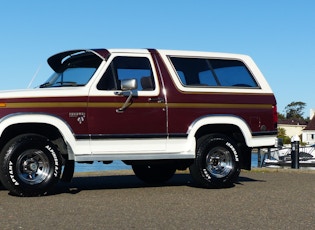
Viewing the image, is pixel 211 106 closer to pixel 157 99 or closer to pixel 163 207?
pixel 157 99

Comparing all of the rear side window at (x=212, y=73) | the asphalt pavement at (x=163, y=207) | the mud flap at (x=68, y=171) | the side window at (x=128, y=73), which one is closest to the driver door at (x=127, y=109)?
the side window at (x=128, y=73)

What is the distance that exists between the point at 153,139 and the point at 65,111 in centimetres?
147

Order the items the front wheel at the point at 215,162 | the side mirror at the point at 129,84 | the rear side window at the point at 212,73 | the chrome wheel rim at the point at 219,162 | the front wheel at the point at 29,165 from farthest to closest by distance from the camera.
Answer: the rear side window at the point at 212,73
the chrome wheel rim at the point at 219,162
the front wheel at the point at 215,162
the side mirror at the point at 129,84
the front wheel at the point at 29,165

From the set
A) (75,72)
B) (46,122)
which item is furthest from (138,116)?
(46,122)

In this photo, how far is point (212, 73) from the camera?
9.65m

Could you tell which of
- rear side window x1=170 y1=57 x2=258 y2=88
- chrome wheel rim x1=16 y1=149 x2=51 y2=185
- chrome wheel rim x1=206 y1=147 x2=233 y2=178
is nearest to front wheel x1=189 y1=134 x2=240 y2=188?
chrome wheel rim x1=206 y1=147 x2=233 y2=178

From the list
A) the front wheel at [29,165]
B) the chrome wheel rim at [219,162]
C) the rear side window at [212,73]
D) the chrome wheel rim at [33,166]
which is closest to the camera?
the front wheel at [29,165]

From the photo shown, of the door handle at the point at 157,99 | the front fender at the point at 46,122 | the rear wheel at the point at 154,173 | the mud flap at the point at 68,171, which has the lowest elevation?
the rear wheel at the point at 154,173

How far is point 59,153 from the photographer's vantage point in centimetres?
827

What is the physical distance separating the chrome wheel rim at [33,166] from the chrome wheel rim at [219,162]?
2645mm

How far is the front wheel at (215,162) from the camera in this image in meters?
9.15

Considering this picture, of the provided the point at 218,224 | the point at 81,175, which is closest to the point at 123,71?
the point at 218,224

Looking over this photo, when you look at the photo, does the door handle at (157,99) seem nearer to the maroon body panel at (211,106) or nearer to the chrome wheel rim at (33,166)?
the maroon body panel at (211,106)

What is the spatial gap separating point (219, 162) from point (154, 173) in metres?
1.53
